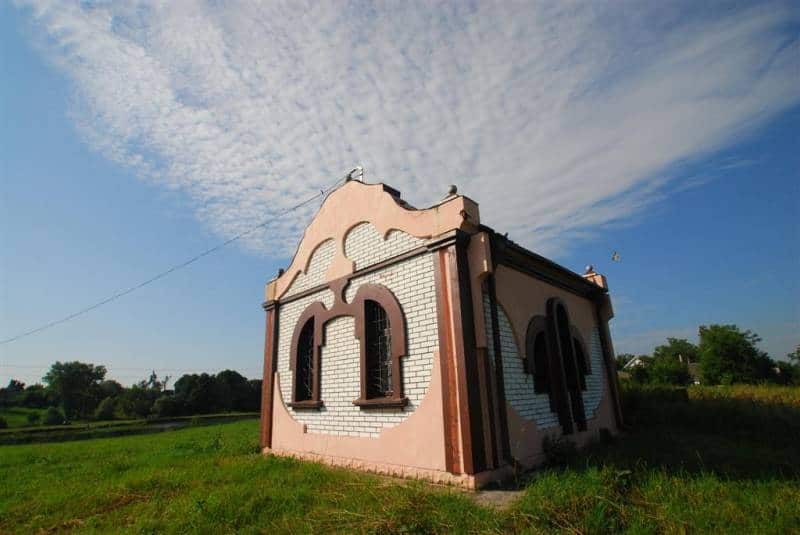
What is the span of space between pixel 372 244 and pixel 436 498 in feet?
14.2

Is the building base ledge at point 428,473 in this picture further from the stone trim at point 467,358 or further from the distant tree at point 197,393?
the distant tree at point 197,393

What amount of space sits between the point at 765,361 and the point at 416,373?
41.8 metres

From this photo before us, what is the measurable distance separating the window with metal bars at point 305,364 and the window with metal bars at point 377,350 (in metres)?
2.07

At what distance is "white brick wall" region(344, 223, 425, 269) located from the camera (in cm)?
673

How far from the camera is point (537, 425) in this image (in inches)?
253

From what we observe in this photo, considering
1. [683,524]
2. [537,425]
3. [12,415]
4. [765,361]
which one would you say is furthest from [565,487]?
[12,415]

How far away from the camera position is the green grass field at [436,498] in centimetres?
367

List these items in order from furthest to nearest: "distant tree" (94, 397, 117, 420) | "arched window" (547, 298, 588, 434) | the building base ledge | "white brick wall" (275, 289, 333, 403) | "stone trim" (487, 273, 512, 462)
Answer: "distant tree" (94, 397, 117, 420), "white brick wall" (275, 289, 333, 403), "arched window" (547, 298, 588, 434), "stone trim" (487, 273, 512, 462), the building base ledge

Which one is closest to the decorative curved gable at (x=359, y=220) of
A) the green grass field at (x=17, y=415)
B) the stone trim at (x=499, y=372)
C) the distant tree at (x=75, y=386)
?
the stone trim at (x=499, y=372)

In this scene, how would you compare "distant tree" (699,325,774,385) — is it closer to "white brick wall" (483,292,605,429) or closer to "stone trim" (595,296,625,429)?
"stone trim" (595,296,625,429)

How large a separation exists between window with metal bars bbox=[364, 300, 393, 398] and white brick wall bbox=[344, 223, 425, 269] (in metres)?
0.84

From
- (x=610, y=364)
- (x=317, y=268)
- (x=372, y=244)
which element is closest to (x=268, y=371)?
(x=317, y=268)

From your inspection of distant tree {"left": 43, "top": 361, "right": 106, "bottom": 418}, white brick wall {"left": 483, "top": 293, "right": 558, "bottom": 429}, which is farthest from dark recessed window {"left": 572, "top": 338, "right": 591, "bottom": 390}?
distant tree {"left": 43, "top": 361, "right": 106, "bottom": 418}

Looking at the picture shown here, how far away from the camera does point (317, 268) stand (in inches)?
342
